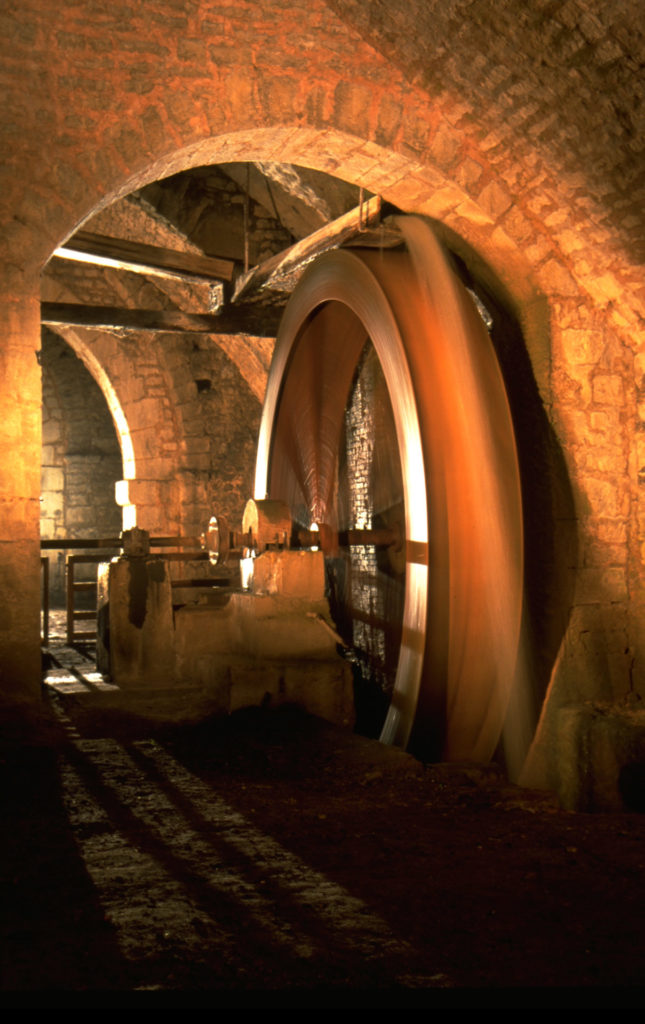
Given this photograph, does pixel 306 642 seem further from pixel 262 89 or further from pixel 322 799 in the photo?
pixel 262 89

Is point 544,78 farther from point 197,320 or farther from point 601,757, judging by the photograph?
point 197,320

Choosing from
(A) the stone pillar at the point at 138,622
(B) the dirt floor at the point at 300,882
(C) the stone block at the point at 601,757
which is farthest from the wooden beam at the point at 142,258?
(C) the stone block at the point at 601,757

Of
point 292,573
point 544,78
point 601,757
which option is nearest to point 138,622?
point 292,573

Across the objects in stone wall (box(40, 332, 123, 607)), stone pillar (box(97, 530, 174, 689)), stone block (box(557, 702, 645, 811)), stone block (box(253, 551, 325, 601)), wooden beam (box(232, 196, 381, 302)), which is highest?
wooden beam (box(232, 196, 381, 302))

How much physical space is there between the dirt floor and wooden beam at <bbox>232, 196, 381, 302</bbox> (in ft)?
9.89

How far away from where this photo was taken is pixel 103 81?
4066 mm

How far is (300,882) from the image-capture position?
2498 millimetres

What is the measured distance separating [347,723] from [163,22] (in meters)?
3.45

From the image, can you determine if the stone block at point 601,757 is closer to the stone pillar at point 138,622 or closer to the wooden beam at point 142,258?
the stone pillar at point 138,622

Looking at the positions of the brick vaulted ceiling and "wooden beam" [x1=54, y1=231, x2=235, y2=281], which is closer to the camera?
the brick vaulted ceiling

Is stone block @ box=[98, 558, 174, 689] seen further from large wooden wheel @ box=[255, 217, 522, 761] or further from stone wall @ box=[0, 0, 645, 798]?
stone wall @ box=[0, 0, 645, 798]

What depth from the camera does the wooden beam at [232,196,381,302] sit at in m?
5.36

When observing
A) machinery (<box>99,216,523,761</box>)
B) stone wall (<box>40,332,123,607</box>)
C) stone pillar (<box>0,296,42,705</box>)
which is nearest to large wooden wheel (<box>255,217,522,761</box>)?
machinery (<box>99,216,523,761</box>)

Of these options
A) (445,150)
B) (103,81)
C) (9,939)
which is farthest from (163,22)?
(9,939)
